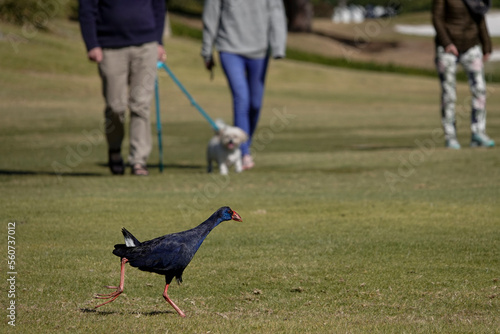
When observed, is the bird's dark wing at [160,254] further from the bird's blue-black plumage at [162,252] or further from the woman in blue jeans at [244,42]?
the woman in blue jeans at [244,42]

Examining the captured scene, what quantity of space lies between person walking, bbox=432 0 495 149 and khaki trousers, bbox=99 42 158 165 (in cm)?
425

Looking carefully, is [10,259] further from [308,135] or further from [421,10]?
[421,10]

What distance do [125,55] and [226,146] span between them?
1650mm

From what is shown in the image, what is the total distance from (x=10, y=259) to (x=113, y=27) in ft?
16.5

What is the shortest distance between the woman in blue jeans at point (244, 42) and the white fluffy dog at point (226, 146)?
1.41ft

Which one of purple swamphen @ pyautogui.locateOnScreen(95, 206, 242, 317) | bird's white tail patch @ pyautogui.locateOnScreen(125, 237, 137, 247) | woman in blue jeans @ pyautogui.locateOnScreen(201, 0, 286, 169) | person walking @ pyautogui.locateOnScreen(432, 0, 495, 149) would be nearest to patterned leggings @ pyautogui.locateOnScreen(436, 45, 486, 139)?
person walking @ pyautogui.locateOnScreen(432, 0, 495, 149)

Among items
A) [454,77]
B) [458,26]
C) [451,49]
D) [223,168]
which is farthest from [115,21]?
[454,77]

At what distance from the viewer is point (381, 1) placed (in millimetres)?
73938

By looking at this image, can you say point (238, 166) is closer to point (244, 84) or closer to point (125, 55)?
point (244, 84)

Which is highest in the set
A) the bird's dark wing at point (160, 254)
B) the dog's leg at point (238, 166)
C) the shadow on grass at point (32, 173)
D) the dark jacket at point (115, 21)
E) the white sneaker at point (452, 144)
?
the bird's dark wing at point (160, 254)

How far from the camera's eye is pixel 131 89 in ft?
36.0

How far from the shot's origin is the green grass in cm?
495

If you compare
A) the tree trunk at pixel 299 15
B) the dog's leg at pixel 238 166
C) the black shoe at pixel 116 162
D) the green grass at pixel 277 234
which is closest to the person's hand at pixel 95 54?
the black shoe at pixel 116 162

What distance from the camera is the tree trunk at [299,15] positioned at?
59.2 m
